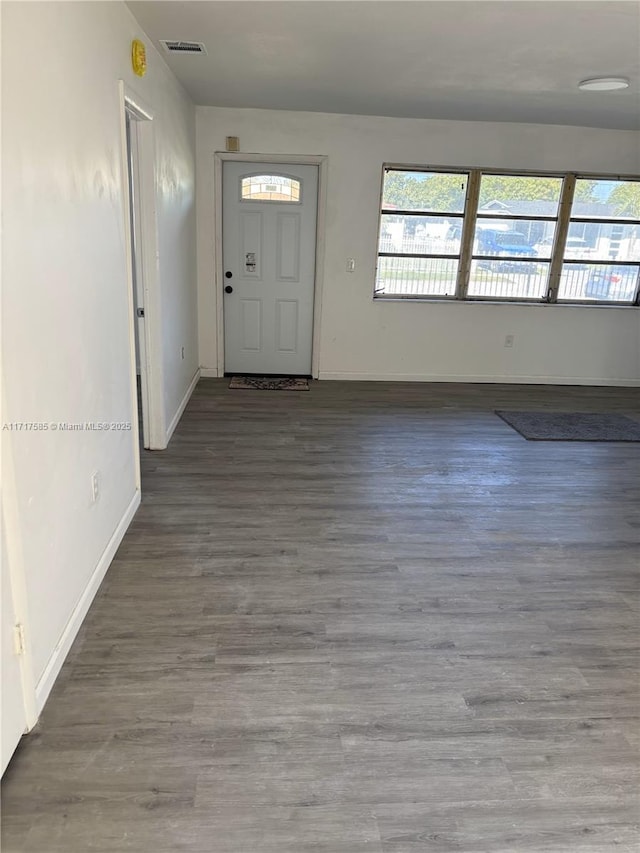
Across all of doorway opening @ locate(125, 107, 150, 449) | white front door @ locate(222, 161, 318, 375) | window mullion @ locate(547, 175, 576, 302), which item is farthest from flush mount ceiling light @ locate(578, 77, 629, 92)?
doorway opening @ locate(125, 107, 150, 449)

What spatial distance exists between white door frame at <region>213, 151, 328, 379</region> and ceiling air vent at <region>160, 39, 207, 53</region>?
191 cm

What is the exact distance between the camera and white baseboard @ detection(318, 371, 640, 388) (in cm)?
610

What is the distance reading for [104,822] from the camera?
153cm

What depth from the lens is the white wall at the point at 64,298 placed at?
1659 mm

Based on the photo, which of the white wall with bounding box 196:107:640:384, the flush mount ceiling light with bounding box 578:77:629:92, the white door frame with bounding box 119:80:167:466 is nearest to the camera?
the white door frame with bounding box 119:80:167:466

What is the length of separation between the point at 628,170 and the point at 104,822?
651 centimetres

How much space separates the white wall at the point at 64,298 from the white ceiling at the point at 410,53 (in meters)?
0.60

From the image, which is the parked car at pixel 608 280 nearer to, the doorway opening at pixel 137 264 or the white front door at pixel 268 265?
the white front door at pixel 268 265

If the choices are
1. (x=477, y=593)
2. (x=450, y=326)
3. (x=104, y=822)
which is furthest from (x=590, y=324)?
(x=104, y=822)

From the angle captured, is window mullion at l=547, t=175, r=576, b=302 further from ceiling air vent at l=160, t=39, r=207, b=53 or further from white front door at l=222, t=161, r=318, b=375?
ceiling air vent at l=160, t=39, r=207, b=53

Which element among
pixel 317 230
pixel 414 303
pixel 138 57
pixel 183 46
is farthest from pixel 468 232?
pixel 138 57

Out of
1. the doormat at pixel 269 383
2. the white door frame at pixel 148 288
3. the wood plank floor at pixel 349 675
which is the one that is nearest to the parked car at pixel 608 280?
the wood plank floor at pixel 349 675

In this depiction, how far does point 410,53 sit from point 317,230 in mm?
2430

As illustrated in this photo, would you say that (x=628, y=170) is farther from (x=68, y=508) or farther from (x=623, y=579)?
(x=68, y=508)
